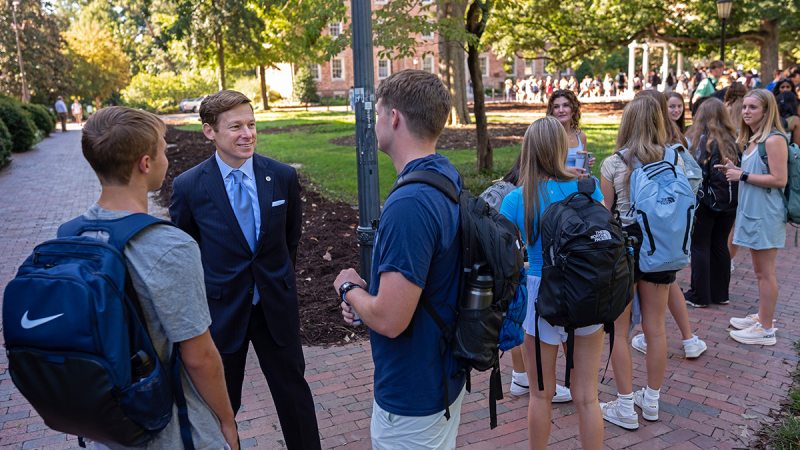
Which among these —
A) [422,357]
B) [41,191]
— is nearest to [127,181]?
[422,357]

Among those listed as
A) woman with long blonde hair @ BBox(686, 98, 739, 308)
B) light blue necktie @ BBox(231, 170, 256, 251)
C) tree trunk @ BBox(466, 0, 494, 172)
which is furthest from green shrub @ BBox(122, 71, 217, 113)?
light blue necktie @ BBox(231, 170, 256, 251)

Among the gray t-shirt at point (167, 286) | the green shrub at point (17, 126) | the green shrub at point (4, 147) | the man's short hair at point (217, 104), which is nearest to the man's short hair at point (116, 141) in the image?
the gray t-shirt at point (167, 286)

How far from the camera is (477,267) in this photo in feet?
A: 7.06

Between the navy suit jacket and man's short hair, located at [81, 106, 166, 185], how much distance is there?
110 centimetres

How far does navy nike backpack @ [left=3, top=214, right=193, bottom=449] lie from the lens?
1.76m

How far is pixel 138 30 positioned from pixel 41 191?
74.8 m

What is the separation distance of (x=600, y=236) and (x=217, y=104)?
2.06 meters

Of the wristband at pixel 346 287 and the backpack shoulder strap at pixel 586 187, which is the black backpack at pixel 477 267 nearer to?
the wristband at pixel 346 287

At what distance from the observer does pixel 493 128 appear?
22578mm

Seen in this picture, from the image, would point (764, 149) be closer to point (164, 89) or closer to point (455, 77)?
point (455, 77)

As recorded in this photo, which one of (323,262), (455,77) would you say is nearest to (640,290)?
(323,262)

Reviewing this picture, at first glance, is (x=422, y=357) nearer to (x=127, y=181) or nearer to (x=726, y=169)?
(x=127, y=181)

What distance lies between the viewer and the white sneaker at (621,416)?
3988 mm

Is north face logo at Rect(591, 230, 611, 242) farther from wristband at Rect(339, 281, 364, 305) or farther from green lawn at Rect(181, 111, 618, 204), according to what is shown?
green lawn at Rect(181, 111, 618, 204)
